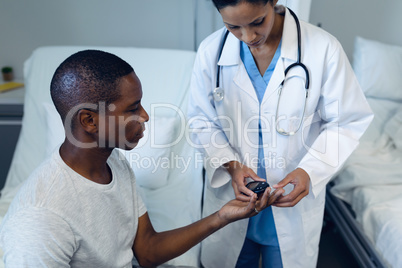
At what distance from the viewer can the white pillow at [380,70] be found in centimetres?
205

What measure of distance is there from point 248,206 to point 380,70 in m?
1.55

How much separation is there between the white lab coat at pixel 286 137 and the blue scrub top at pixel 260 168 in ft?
0.08

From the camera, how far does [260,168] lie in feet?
3.81

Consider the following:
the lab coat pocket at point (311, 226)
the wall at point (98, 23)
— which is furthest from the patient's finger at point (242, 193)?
the wall at point (98, 23)

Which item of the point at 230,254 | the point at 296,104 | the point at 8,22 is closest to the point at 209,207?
the point at 230,254

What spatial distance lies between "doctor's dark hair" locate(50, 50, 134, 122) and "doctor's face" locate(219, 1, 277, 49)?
1.07 feet

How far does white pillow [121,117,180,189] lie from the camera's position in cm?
157

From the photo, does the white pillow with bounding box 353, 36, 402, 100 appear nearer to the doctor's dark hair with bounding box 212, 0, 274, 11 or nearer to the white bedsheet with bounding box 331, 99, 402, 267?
the white bedsheet with bounding box 331, 99, 402, 267

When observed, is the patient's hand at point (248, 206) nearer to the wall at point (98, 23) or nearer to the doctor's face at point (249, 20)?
the doctor's face at point (249, 20)

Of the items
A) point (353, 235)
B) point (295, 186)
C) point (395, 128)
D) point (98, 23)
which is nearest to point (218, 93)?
point (295, 186)

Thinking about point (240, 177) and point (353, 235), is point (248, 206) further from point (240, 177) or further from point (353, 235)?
point (353, 235)

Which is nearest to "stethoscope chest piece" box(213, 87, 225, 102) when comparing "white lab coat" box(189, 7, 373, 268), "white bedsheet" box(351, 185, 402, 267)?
"white lab coat" box(189, 7, 373, 268)

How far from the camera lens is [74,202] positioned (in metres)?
0.82

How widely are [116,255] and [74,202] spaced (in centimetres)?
23
